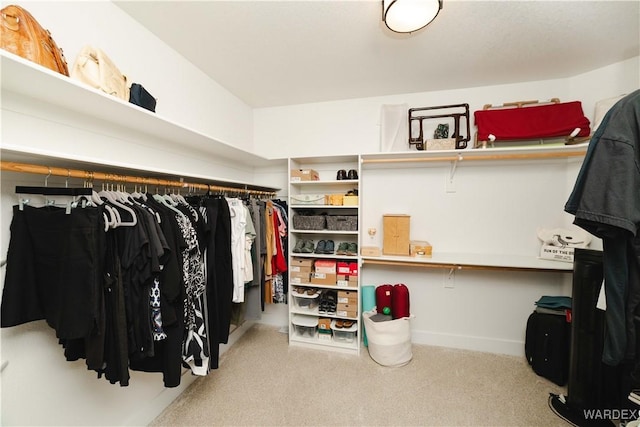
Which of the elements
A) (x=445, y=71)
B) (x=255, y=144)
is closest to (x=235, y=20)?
(x=255, y=144)

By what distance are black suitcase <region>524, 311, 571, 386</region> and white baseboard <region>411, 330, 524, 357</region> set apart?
24 cm

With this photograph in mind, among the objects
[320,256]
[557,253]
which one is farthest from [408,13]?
[557,253]

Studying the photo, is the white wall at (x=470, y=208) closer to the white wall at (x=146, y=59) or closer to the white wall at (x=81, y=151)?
the white wall at (x=146, y=59)

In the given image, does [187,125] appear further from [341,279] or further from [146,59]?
[341,279]

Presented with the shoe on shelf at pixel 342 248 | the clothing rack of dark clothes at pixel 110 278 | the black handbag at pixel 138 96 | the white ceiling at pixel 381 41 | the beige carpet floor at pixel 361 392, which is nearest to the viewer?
the clothing rack of dark clothes at pixel 110 278

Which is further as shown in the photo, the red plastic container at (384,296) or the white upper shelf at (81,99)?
the red plastic container at (384,296)

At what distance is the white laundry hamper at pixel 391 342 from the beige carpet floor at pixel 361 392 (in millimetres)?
63

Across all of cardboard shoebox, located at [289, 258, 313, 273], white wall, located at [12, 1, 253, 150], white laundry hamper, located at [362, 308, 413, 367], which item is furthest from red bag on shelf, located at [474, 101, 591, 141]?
white wall, located at [12, 1, 253, 150]

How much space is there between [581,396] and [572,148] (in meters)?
1.73

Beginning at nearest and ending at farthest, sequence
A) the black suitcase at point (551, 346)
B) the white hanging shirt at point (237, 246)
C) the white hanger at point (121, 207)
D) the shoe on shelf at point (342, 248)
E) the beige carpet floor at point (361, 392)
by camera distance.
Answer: the white hanger at point (121, 207)
the beige carpet floor at point (361, 392)
the white hanging shirt at point (237, 246)
the black suitcase at point (551, 346)
the shoe on shelf at point (342, 248)

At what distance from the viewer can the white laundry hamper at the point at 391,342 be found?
208cm

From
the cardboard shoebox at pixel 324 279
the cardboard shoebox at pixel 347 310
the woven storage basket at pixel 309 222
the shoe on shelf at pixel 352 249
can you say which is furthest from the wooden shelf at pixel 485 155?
the cardboard shoebox at pixel 347 310

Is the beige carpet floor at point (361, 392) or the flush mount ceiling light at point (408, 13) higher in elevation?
the flush mount ceiling light at point (408, 13)

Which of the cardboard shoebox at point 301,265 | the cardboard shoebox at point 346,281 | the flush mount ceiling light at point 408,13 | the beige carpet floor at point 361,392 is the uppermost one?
the flush mount ceiling light at point 408,13
